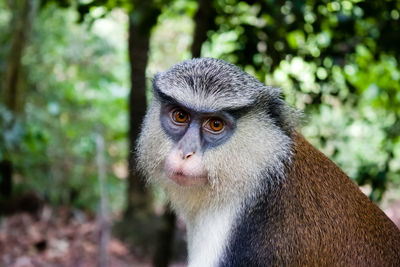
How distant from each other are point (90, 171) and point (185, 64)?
5.46 meters

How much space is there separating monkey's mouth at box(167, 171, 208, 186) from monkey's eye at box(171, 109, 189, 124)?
0.33 meters

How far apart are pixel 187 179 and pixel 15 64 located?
5.36 m

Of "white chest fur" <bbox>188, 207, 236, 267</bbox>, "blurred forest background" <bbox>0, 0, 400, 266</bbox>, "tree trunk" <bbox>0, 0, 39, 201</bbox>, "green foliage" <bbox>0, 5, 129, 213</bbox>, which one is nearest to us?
"white chest fur" <bbox>188, 207, 236, 267</bbox>

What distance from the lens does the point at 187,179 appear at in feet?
9.34

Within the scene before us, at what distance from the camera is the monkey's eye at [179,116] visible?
9.95 ft

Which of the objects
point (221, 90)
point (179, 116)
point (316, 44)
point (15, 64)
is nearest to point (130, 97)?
point (316, 44)

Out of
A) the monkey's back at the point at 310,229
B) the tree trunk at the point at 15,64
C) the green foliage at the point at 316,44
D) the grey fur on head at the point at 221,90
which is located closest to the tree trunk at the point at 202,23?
the green foliage at the point at 316,44

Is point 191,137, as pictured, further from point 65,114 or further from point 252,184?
point 65,114

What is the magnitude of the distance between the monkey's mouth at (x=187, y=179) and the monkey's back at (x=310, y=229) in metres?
0.30

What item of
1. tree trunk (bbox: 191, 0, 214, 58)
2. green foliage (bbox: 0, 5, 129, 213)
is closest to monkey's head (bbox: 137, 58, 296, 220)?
tree trunk (bbox: 191, 0, 214, 58)

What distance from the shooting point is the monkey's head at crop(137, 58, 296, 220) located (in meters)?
2.88

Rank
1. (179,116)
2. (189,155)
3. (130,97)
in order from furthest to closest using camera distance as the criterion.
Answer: (130,97) < (179,116) < (189,155)

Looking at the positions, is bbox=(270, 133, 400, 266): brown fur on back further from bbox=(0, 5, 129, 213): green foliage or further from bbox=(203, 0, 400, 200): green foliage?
bbox=(0, 5, 129, 213): green foliage

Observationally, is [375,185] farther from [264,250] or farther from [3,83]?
[3,83]
